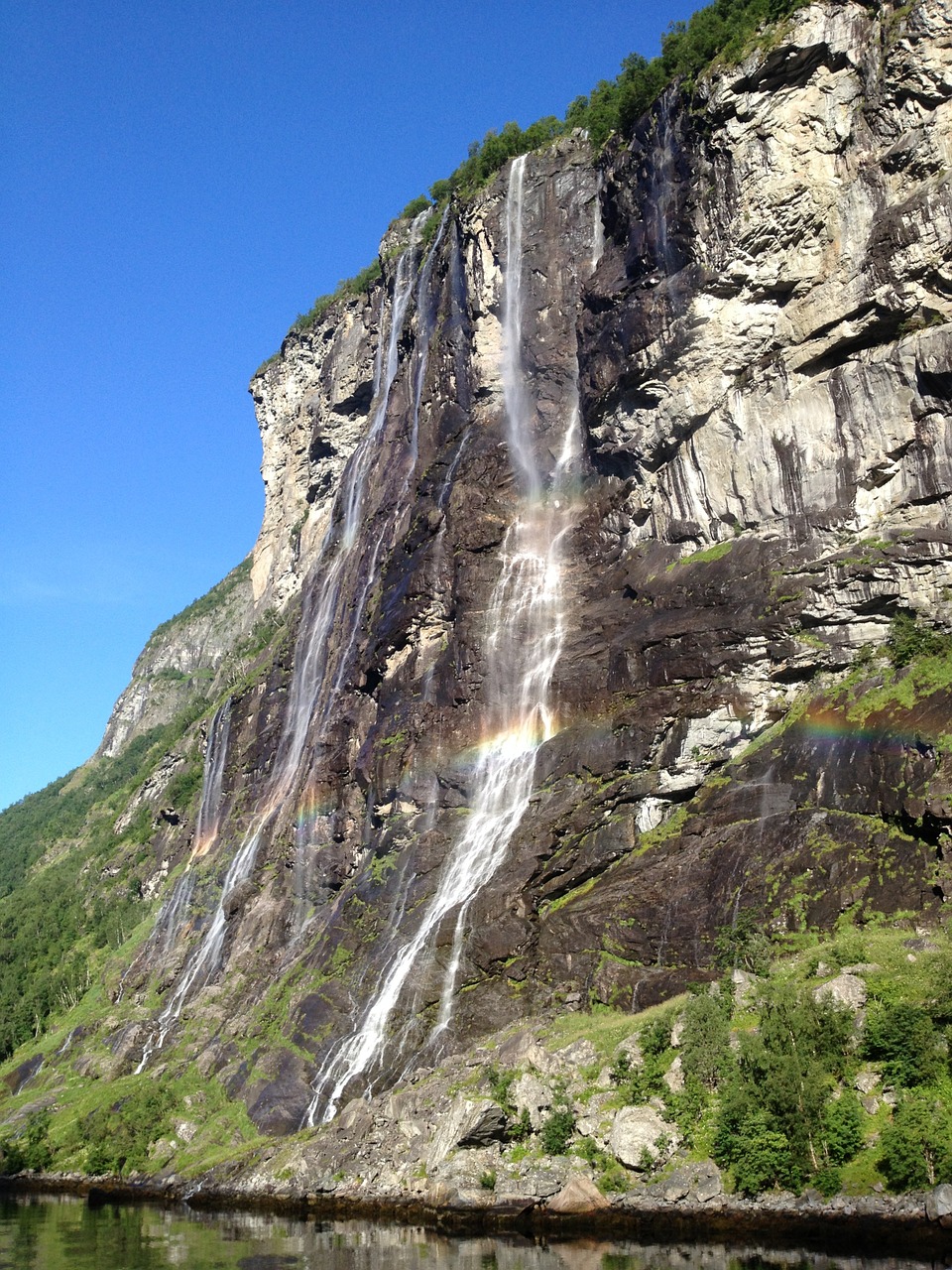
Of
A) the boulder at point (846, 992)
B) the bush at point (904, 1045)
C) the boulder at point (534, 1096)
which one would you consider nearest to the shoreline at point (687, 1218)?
the boulder at point (534, 1096)

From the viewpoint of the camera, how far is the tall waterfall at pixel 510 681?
46.1 m

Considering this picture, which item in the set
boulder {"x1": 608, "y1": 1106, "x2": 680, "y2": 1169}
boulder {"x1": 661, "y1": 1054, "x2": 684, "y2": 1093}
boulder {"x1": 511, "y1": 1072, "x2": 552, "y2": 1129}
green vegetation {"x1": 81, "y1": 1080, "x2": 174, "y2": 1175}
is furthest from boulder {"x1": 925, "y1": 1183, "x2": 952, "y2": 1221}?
green vegetation {"x1": 81, "y1": 1080, "x2": 174, "y2": 1175}

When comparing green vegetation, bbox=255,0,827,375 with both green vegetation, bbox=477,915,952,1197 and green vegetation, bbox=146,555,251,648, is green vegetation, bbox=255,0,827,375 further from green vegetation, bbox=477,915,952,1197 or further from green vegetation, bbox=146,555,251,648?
green vegetation, bbox=146,555,251,648

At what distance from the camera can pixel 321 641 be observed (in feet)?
252

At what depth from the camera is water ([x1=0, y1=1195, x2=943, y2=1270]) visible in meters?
26.2

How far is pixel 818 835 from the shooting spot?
3994 cm

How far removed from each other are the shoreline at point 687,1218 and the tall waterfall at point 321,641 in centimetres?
2646

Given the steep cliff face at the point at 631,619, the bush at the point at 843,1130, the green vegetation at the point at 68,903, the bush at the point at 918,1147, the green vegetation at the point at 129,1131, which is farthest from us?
the green vegetation at the point at 68,903

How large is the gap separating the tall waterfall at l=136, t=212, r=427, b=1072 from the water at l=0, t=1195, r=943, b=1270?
23.7 m

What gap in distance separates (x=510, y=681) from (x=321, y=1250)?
3049 centimetres

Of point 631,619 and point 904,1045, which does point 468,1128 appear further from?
point 631,619

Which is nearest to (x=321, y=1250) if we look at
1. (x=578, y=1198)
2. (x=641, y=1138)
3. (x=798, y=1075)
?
(x=578, y=1198)

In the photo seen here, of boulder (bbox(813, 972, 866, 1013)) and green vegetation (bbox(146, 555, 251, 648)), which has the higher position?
green vegetation (bbox(146, 555, 251, 648))

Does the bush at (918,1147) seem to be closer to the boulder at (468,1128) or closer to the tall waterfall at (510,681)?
the boulder at (468,1128)
